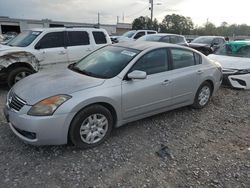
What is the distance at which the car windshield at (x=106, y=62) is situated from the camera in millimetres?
4207

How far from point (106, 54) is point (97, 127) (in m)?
1.56

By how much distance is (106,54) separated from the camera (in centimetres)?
479

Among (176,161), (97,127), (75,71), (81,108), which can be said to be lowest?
(176,161)

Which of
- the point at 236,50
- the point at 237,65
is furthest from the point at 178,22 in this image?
the point at 237,65

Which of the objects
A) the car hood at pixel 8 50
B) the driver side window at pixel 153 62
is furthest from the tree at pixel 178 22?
the driver side window at pixel 153 62

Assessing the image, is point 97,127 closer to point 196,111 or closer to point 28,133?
point 28,133

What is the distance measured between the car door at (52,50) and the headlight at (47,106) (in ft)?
12.9

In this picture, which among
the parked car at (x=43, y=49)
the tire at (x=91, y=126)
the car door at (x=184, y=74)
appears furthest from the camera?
the parked car at (x=43, y=49)

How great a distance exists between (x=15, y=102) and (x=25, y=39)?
4161 millimetres

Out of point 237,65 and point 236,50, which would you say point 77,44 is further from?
point 236,50

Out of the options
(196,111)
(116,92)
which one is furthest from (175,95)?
(116,92)

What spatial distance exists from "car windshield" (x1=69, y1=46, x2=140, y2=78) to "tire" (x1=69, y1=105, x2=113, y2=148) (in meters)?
0.65

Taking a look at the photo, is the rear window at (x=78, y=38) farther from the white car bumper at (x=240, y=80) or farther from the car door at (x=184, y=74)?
the white car bumper at (x=240, y=80)

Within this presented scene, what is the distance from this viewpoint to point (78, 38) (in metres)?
7.88
